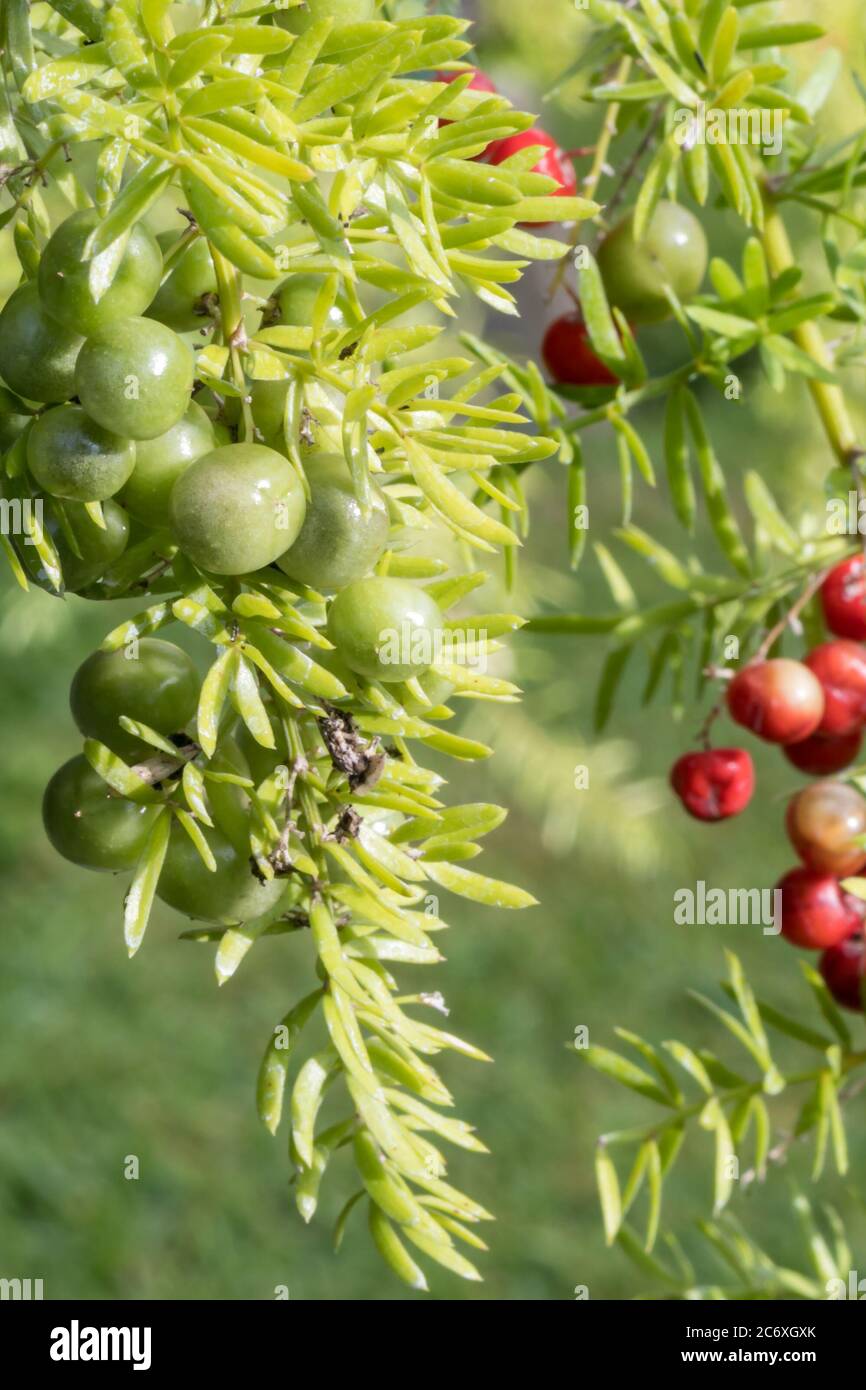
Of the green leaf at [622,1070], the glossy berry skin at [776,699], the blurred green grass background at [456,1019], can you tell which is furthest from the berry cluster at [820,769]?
the blurred green grass background at [456,1019]

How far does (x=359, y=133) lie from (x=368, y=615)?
0.10 meters

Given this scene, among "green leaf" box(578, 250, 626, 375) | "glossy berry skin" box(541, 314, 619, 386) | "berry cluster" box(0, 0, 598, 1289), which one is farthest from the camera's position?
"glossy berry skin" box(541, 314, 619, 386)

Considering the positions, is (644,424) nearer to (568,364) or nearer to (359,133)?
(568,364)

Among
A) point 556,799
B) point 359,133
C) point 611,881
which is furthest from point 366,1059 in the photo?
point 611,881

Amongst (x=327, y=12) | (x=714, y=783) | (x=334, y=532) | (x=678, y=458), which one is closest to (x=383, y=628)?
(x=334, y=532)

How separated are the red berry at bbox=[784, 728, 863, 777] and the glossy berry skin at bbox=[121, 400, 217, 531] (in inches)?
16.4

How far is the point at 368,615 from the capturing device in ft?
0.98

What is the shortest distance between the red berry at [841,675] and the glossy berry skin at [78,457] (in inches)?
15.4

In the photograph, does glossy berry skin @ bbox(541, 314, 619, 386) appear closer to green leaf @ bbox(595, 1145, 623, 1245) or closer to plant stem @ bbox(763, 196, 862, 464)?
plant stem @ bbox(763, 196, 862, 464)

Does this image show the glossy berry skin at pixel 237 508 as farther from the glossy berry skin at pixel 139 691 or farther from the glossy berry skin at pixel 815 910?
the glossy berry skin at pixel 815 910

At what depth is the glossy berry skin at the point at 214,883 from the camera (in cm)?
33

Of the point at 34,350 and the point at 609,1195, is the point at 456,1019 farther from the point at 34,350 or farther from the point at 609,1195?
the point at 34,350

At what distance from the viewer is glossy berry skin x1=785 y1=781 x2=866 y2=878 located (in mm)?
622

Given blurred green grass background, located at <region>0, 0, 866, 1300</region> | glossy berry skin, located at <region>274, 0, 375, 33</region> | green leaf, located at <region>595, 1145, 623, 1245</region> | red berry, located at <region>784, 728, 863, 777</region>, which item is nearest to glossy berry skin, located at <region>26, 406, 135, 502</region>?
glossy berry skin, located at <region>274, 0, 375, 33</region>
